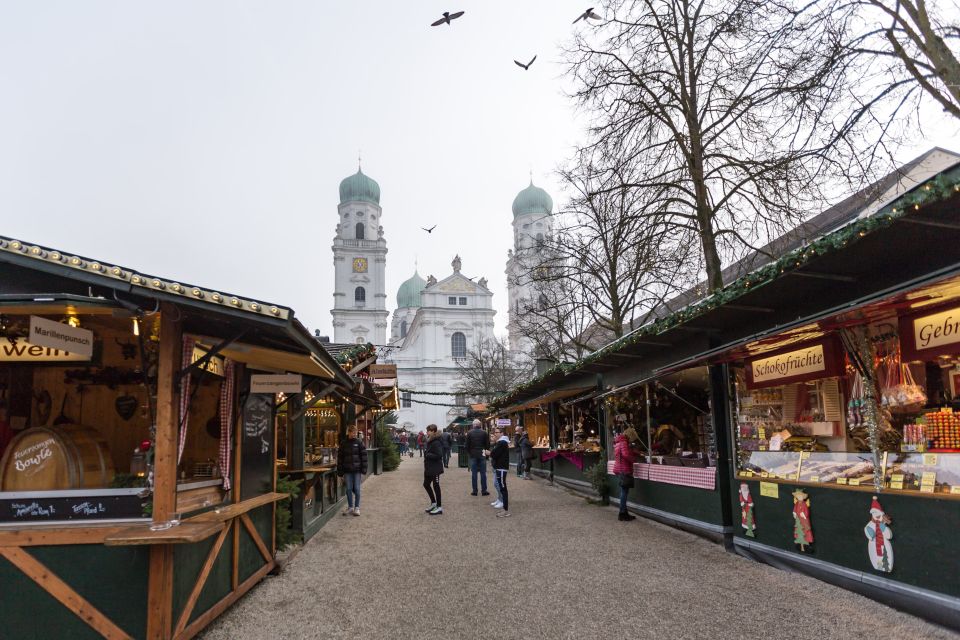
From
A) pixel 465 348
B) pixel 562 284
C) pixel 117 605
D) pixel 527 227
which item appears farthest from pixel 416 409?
pixel 117 605

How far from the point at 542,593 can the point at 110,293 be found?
15.1ft

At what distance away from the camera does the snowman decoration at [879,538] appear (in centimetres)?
592

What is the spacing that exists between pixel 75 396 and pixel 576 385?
12.1 meters

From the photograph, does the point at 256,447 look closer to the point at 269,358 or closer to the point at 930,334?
the point at 269,358

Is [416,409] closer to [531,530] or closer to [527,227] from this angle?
[527,227]

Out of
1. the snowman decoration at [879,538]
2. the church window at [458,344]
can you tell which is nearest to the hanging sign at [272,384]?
the snowman decoration at [879,538]

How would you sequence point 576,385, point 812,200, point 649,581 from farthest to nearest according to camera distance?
point 576,385
point 812,200
point 649,581

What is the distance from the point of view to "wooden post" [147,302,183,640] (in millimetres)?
4820

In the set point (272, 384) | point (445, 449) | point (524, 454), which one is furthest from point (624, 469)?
point (524, 454)

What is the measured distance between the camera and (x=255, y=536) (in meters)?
7.11

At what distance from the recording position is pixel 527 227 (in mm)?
74562

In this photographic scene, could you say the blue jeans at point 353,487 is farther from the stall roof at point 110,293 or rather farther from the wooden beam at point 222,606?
the stall roof at point 110,293

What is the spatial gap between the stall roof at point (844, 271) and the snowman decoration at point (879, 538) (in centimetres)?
177

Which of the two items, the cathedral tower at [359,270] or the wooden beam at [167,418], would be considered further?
the cathedral tower at [359,270]
